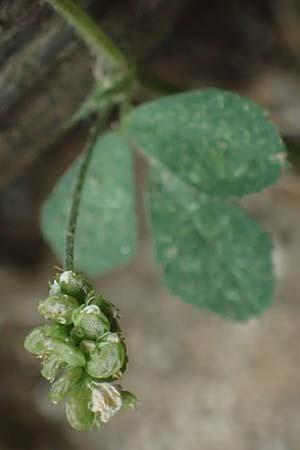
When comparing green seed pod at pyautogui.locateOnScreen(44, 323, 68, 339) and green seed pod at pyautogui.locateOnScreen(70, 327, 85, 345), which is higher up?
green seed pod at pyautogui.locateOnScreen(44, 323, 68, 339)

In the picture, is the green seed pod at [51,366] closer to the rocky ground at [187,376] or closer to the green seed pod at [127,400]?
the green seed pod at [127,400]

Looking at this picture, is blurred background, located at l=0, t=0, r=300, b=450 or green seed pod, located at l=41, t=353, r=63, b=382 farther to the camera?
blurred background, located at l=0, t=0, r=300, b=450

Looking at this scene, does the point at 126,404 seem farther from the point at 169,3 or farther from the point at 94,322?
the point at 169,3

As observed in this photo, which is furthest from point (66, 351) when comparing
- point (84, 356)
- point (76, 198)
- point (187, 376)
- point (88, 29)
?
point (187, 376)

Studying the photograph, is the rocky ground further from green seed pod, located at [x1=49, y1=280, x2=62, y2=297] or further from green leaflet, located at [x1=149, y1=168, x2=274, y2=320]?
green seed pod, located at [x1=49, y1=280, x2=62, y2=297]

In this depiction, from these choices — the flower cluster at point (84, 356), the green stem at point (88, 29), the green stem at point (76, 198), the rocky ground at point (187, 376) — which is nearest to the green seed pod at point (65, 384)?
the flower cluster at point (84, 356)

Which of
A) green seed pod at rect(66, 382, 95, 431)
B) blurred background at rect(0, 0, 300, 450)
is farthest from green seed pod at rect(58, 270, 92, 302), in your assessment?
blurred background at rect(0, 0, 300, 450)

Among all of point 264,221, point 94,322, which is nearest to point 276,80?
point 264,221
